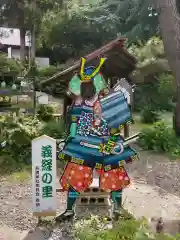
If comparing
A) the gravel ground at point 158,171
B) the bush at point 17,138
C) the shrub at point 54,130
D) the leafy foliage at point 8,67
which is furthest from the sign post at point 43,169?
the leafy foliage at point 8,67

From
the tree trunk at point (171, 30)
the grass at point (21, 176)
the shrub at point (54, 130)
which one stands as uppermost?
the tree trunk at point (171, 30)

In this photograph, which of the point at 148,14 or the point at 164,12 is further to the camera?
the point at 148,14

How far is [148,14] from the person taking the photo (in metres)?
23.6

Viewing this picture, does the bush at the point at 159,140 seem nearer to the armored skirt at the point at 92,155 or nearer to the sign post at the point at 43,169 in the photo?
the armored skirt at the point at 92,155

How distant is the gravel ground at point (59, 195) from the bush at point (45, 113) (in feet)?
9.87

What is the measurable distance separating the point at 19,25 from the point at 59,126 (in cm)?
1589

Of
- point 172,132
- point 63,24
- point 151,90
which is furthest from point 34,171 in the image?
point 63,24

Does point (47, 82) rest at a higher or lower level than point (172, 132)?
higher

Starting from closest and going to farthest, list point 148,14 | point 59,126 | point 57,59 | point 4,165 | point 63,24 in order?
point 4,165, point 59,126, point 148,14, point 63,24, point 57,59

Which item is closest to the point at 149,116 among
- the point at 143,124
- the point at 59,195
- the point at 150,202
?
the point at 143,124

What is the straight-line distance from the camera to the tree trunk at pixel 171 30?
1120cm

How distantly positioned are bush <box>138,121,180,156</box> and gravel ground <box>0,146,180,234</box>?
32cm

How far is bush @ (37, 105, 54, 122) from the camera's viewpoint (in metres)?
12.0

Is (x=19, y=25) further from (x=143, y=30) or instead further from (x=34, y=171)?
(x=34, y=171)
